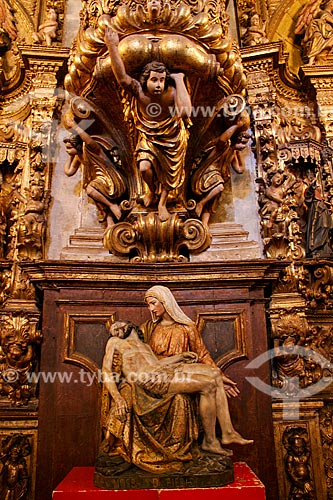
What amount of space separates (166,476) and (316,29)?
4.73m

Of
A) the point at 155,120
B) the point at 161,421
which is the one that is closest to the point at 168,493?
the point at 161,421

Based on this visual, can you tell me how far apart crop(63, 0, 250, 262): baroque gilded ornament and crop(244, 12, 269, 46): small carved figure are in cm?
102

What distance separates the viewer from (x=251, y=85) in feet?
16.5

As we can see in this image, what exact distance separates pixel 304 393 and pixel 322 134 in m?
2.56

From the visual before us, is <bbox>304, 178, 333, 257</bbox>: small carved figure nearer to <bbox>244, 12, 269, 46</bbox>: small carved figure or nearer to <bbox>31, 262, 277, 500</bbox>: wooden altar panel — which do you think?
<bbox>31, 262, 277, 500</bbox>: wooden altar panel

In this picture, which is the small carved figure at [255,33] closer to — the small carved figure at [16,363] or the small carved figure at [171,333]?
the small carved figure at [171,333]

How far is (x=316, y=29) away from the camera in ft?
17.9

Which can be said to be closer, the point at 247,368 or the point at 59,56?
the point at 247,368

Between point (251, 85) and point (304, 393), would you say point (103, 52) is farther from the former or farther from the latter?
point (304, 393)

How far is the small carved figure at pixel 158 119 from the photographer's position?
392 centimetres

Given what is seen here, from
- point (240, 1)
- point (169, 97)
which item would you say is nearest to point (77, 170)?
point (169, 97)

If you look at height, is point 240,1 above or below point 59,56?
above

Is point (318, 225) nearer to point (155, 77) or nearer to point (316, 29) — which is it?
point (155, 77)

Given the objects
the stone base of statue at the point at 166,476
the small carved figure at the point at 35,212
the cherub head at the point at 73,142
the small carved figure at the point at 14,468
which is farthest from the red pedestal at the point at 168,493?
the cherub head at the point at 73,142
